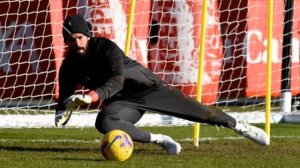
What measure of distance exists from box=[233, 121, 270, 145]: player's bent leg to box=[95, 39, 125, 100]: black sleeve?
1.47 meters

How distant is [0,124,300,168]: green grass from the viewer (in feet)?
26.3

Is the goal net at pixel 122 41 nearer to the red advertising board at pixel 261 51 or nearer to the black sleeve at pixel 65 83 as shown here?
the red advertising board at pixel 261 51

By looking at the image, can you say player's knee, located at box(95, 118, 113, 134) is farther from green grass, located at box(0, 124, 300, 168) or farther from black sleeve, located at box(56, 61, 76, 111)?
black sleeve, located at box(56, 61, 76, 111)

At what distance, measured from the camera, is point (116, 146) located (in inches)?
311

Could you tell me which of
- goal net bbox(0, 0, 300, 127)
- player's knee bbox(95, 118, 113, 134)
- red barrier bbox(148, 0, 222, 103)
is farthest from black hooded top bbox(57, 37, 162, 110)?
red barrier bbox(148, 0, 222, 103)

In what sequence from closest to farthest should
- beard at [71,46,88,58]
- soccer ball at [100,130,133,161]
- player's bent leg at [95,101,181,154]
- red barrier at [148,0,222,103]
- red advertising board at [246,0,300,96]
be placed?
soccer ball at [100,130,133,161]
beard at [71,46,88,58]
player's bent leg at [95,101,181,154]
red barrier at [148,0,222,103]
red advertising board at [246,0,300,96]

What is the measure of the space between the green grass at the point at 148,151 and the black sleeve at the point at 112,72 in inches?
22.5

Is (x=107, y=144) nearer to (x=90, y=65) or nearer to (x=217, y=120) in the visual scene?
(x=90, y=65)

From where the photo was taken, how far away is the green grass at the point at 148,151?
315 inches

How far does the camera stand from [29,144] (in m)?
9.76

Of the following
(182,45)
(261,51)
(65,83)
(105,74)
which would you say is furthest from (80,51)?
(261,51)

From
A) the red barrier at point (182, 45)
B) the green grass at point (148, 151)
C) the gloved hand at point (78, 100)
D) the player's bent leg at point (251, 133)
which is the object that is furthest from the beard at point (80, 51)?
the red barrier at point (182, 45)

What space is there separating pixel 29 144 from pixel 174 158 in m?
1.89

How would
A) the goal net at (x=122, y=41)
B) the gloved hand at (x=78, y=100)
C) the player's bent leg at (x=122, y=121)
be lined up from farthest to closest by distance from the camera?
1. the goal net at (x=122, y=41)
2. the player's bent leg at (x=122, y=121)
3. the gloved hand at (x=78, y=100)
